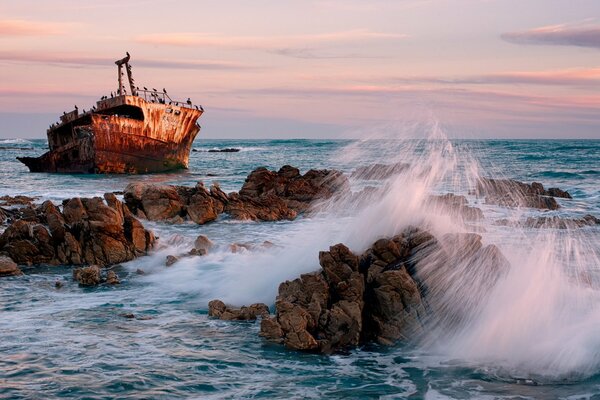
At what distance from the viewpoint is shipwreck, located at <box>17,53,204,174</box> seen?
148 ft

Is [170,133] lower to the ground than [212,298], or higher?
higher

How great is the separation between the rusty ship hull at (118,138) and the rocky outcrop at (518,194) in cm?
2452

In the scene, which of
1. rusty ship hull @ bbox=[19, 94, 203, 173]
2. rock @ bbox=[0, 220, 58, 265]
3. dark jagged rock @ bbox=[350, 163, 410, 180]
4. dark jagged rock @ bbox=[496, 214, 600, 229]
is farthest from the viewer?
rusty ship hull @ bbox=[19, 94, 203, 173]

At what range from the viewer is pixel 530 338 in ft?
31.4

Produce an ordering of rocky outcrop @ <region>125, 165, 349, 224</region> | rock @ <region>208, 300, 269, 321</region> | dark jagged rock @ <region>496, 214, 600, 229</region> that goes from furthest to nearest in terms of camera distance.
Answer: rocky outcrop @ <region>125, 165, 349, 224</region>
dark jagged rock @ <region>496, 214, 600, 229</region>
rock @ <region>208, 300, 269, 321</region>

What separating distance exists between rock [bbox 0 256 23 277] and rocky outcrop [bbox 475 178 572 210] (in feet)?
65.9

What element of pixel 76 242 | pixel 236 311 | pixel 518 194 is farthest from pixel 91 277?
pixel 518 194

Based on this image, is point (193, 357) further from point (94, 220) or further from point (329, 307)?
point (94, 220)

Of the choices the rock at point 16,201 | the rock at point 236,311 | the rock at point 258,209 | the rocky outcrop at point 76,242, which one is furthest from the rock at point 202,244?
the rock at point 16,201

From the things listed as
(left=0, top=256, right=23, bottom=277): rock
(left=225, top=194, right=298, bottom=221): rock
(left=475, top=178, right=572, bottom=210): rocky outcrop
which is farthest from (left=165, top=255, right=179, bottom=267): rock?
(left=475, top=178, right=572, bottom=210): rocky outcrop

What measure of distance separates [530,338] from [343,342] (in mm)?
2714

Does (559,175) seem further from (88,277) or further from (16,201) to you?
(88,277)

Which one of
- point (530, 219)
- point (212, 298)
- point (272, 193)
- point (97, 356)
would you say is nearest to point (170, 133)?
point (272, 193)

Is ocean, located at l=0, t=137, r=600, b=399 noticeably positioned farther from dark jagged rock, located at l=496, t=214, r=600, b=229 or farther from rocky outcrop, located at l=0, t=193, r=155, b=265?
dark jagged rock, located at l=496, t=214, r=600, b=229
